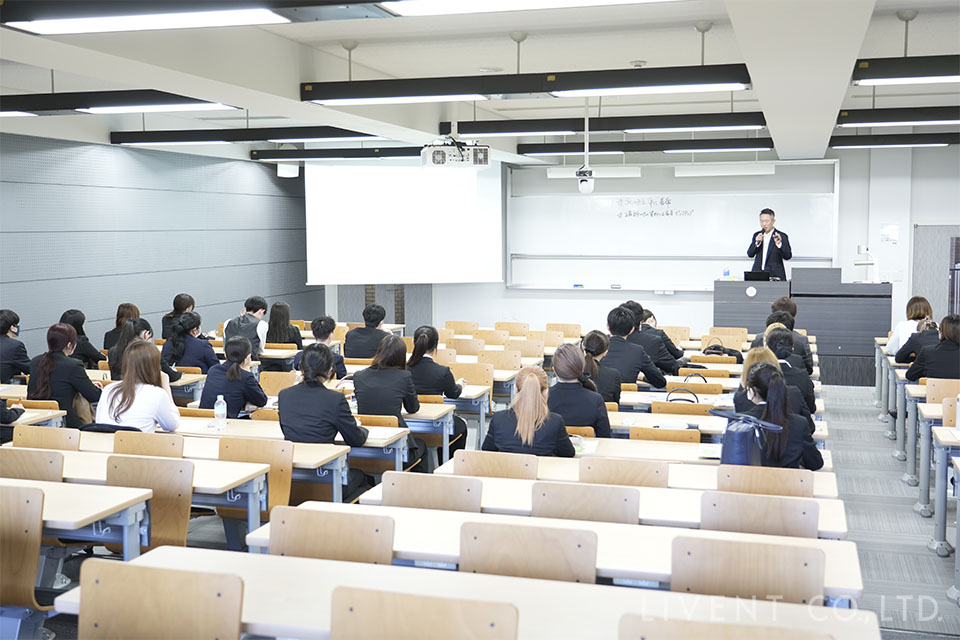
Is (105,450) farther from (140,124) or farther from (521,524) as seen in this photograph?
(140,124)

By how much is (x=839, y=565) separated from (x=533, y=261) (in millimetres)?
12548

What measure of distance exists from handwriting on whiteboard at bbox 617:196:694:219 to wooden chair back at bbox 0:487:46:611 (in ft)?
40.7

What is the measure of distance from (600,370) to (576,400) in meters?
1.20

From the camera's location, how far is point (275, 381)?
7.05 m

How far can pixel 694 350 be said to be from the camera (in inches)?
427

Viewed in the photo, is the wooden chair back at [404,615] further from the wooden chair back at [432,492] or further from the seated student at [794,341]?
the seated student at [794,341]

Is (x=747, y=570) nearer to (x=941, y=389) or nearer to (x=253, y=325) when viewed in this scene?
(x=941, y=389)

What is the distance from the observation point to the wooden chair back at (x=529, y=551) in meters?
3.12

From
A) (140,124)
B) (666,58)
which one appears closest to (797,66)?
(666,58)

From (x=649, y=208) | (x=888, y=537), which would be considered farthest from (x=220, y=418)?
(x=649, y=208)

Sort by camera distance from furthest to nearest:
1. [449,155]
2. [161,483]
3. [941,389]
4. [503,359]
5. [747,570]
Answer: [449,155], [503,359], [941,389], [161,483], [747,570]

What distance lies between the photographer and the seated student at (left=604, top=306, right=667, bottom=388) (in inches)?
286

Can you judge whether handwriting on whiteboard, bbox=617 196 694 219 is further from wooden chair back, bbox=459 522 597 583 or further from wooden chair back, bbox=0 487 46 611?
wooden chair back, bbox=0 487 46 611

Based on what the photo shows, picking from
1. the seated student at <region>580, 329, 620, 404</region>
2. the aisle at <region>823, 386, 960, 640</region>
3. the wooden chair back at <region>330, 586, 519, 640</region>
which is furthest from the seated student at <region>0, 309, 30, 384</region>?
the aisle at <region>823, 386, 960, 640</region>
